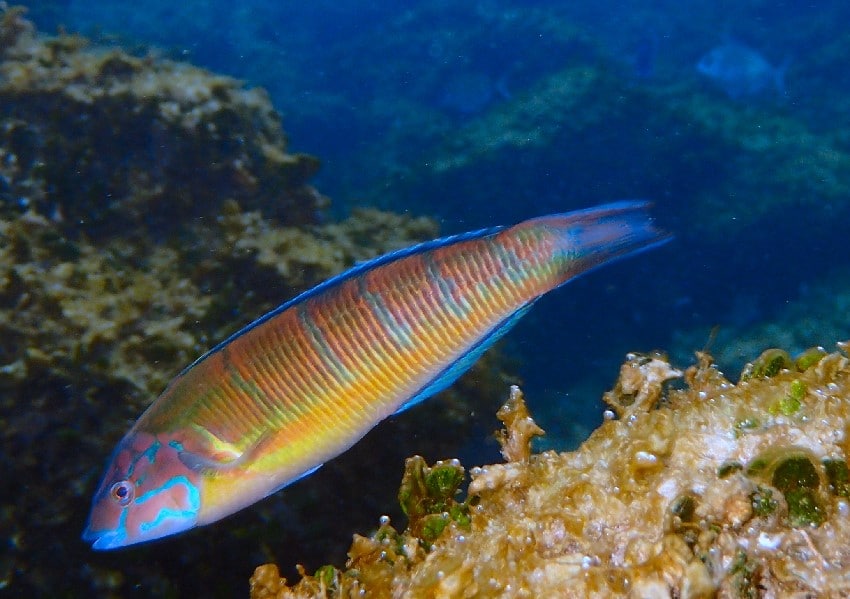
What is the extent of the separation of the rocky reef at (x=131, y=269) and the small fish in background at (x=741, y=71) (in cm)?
1754

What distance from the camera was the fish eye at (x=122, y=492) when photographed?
7.52ft

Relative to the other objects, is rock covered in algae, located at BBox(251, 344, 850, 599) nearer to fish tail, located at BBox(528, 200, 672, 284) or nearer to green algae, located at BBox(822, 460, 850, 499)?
green algae, located at BBox(822, 460, 850, 499)

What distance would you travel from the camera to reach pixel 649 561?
155 centimetres

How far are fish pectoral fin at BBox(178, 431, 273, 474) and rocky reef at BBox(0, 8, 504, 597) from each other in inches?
99.6

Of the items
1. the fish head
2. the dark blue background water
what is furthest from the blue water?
the fish head

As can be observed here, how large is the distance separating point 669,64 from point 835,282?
42.2 ft

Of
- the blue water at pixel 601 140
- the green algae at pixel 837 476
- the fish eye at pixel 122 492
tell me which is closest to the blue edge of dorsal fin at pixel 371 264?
the fish eye at pixel 122 492

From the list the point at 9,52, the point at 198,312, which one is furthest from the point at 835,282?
the point at 9,52

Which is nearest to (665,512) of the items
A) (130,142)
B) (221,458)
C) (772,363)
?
(772,363)

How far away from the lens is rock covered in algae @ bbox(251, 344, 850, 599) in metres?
1.53

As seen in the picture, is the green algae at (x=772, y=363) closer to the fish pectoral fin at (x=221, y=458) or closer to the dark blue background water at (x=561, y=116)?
the dark blue background water at (x=561, y=116)

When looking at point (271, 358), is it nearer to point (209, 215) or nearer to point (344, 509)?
point (344, 509)

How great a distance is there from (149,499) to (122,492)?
0.41ft

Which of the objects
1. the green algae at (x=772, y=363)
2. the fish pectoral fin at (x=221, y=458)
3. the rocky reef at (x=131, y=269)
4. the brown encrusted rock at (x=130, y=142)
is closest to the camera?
the green algae at (x=772, y=363)
